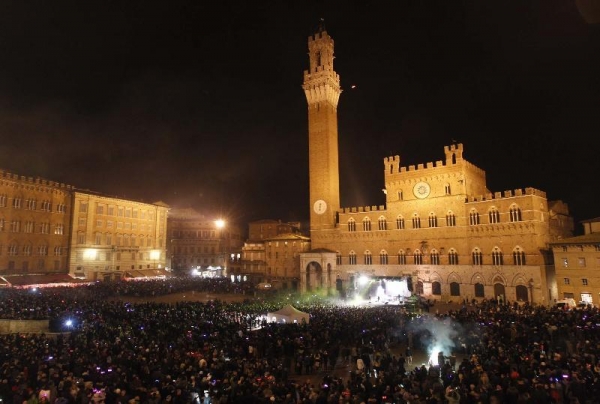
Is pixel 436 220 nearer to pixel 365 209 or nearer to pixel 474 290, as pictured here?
pixel 474 290

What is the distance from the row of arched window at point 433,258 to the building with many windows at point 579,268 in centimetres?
308

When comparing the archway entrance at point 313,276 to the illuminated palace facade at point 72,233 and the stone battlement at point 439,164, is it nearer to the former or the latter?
the stone battlement at point 439,164

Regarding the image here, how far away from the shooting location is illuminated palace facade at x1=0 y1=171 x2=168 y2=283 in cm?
4344

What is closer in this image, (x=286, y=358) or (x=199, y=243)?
(x=286, y=358)

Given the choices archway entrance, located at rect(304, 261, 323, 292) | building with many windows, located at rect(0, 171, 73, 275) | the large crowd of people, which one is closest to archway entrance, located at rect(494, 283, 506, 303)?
the large crowd of people

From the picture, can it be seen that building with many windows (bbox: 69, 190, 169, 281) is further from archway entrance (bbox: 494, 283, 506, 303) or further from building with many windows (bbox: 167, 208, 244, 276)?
archway entrance (bbox: 494, 283, 506, 303)

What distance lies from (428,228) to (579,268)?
13911 millimetres

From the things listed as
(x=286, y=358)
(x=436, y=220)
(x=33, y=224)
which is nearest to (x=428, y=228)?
(x=436, y=220)

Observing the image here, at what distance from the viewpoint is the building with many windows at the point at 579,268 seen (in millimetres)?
32844

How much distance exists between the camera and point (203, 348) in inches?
667

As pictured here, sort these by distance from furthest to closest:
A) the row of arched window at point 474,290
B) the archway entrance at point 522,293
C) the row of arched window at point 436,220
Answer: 1. the row of arched window at point 436,220
2. the row of arched window at point 474,290
3. the archway entrance at point 522,293

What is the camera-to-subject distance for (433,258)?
42812mm

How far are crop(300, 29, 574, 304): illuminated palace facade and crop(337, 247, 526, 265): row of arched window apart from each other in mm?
99

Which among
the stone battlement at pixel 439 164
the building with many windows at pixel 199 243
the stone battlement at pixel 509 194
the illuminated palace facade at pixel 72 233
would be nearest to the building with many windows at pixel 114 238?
the illuminated palace facade at pixel 72 233
